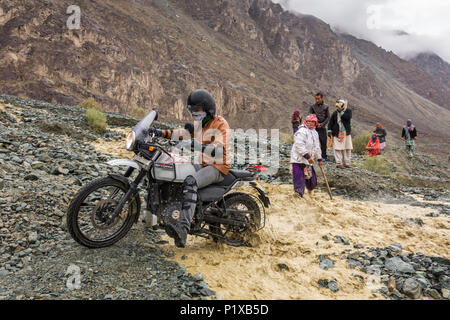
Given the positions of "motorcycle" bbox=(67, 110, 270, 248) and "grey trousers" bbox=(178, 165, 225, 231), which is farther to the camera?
"grey trousers" bbox=(178, 165, 225, 231)

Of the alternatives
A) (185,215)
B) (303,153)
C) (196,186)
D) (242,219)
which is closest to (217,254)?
(242,219)

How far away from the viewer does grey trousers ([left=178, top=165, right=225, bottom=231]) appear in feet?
11.7

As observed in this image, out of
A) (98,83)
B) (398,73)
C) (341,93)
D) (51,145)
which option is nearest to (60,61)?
(98,83)

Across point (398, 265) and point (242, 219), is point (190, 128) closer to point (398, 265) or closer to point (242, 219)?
point (242, 219)

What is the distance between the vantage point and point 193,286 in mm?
3164

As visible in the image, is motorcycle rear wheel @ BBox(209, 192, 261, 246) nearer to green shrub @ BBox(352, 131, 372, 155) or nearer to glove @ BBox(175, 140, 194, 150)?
glove @ BBox(175, 140, 194, 150)

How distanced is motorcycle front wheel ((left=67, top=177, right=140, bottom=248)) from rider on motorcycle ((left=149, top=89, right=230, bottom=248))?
661 mm

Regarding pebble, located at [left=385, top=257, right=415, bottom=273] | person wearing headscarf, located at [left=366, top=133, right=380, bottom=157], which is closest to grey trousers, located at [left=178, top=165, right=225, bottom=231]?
pebble, located at [left=385, top=257, right=415, bottom=273]

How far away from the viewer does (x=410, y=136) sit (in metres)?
16.6

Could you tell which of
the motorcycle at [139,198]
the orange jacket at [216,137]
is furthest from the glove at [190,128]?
the motorcycle at [139,198]

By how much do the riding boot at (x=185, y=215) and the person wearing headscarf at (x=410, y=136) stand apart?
53.2 feet

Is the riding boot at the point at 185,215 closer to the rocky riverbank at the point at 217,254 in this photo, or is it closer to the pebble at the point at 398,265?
the rocky riverbank at the point at 217,254
